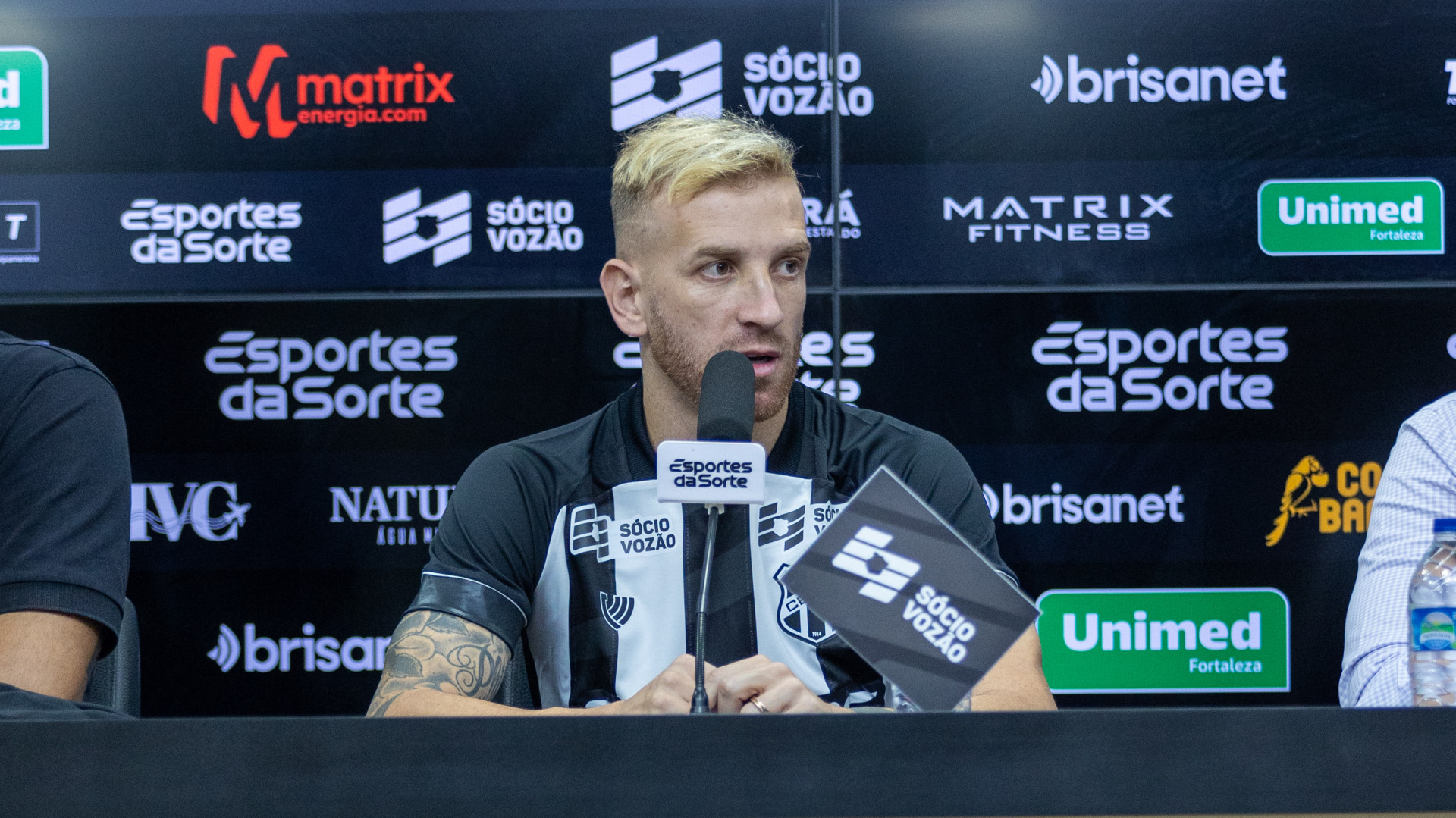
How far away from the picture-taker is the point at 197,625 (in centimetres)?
212

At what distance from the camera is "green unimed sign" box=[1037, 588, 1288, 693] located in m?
2.10

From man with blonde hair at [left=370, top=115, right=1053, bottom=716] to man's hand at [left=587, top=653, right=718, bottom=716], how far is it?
0.24 metres

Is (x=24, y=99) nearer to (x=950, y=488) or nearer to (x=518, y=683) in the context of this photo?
(x=518, y=683)

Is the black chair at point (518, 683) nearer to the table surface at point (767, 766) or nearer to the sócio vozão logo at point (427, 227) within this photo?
the table surface at point (767, 766)

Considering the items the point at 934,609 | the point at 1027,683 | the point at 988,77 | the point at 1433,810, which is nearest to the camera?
the point at 1433,810

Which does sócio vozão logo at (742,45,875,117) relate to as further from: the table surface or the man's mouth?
the table surface

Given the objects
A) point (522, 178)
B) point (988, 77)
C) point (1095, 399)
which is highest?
point (988, 77)

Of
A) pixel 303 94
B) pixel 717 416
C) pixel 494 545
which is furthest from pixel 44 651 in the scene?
pixel 303 94

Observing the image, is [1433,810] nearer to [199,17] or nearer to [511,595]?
[511,595]

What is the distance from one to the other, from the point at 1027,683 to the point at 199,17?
1875mm

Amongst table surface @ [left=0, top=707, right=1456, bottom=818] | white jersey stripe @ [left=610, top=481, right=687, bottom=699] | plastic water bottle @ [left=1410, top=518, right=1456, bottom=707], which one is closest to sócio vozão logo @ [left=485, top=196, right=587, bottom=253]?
white jersey stripe @ [left=610, top=481, right=687, bottom=699]

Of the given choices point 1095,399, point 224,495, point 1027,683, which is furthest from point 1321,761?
point 224,495

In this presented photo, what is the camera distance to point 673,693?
91cm

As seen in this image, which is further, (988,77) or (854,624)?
(988,77)
